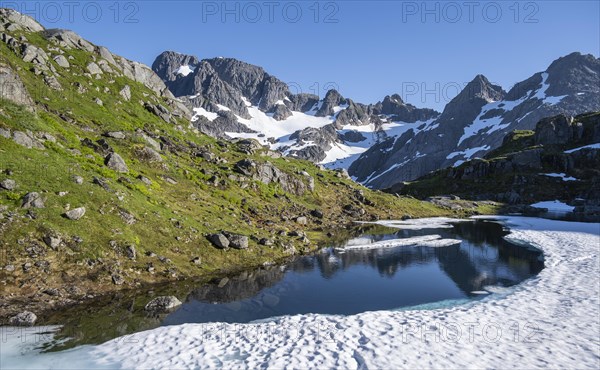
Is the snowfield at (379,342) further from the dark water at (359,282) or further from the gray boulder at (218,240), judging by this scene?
the gray boulder at (218,240)

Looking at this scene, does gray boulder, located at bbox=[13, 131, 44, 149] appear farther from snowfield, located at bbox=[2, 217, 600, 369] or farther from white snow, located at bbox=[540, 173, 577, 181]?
white snow, located at bbox=[540, 173, 577, 181]

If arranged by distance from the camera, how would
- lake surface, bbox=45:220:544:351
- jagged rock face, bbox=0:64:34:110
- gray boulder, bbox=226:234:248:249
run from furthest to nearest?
1. jagged rock face, bbox=0:64:34:110
2. gray boulder, bbox=226:234:248:249
3. lake surface, bbox=45:220:544:351

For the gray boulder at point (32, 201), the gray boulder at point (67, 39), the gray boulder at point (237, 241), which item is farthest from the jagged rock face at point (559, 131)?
the gray boulder at point (32, 201)

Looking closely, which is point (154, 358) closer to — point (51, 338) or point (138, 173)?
point (51, 338)

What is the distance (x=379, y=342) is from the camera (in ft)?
67.2

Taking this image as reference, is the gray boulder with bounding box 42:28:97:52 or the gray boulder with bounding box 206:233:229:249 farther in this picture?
the gray boulder with bounding box 42:28:97:52

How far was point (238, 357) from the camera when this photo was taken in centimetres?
1889

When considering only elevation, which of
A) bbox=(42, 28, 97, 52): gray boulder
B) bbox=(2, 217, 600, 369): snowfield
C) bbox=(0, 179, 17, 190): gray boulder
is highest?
bbox=(42, 28, 97, 52): gray boulder

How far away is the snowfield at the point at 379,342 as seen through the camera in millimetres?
18125

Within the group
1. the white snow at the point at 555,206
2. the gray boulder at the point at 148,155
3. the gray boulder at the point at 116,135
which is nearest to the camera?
the gray boulder at the point at 148,155

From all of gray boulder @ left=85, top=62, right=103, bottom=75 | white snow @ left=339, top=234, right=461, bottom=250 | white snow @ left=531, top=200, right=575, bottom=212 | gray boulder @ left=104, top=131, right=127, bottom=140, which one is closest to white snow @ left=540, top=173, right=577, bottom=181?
white snow @ left=531, top=200, right=575, bottom=212

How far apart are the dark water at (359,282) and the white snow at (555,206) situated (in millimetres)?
94740

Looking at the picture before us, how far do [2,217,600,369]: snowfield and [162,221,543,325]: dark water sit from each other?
9.41ft

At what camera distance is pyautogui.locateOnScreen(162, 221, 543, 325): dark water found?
90.3ft
